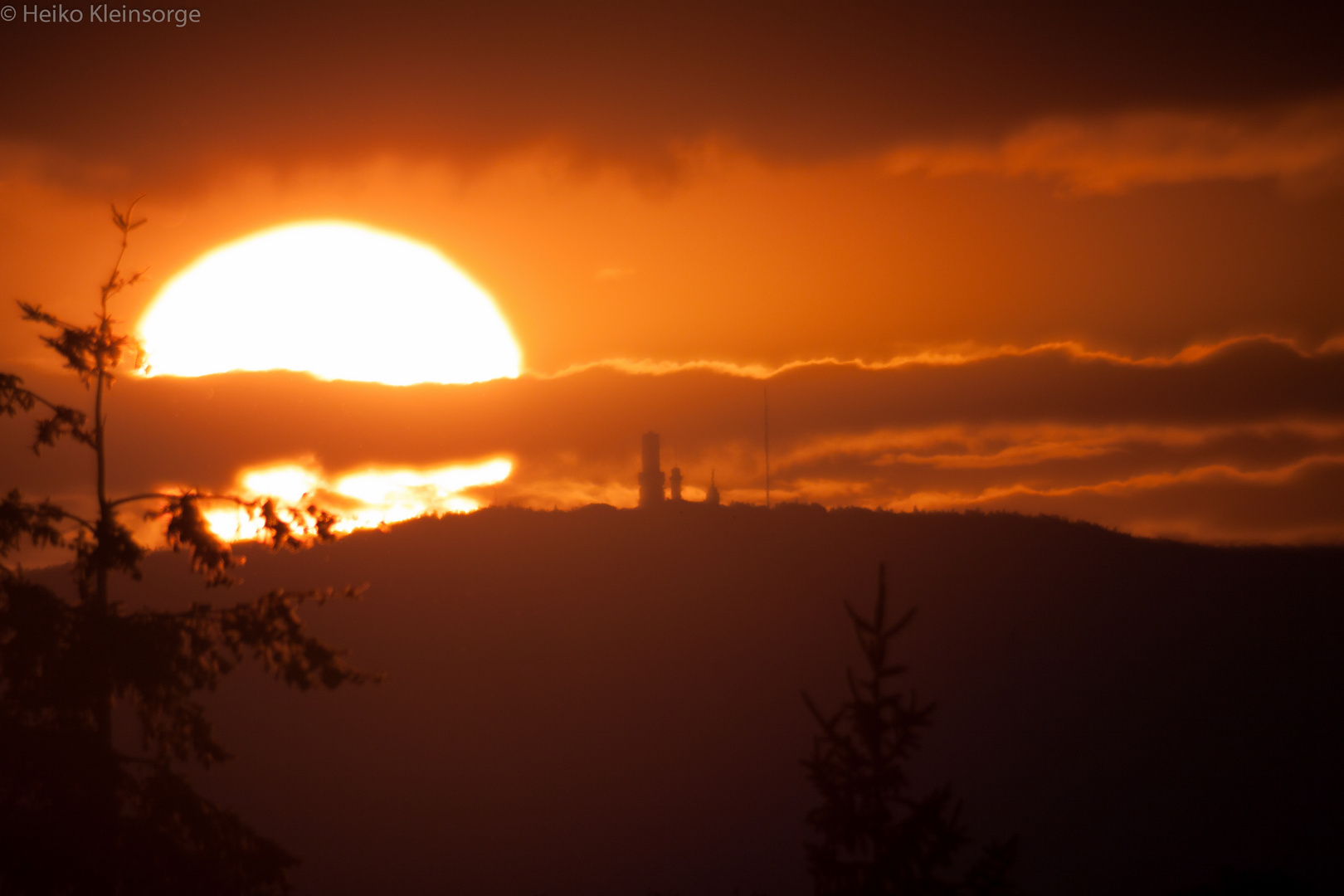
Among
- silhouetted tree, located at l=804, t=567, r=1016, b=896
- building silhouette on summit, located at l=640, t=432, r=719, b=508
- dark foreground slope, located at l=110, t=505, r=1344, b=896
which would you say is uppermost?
building silhouette on summit, located at l=640, t=432, r=719, b=508

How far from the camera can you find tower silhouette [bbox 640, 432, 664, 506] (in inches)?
2694

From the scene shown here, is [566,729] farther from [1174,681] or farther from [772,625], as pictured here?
[1174,681]

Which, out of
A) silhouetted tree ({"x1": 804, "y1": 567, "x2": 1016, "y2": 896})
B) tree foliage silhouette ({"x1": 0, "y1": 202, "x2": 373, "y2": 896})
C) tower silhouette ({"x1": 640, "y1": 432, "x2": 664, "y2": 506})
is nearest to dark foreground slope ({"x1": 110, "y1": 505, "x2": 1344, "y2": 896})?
tower silhouette ({"x1": 640, "y1": 432, "x2": 664, "y2": 506})

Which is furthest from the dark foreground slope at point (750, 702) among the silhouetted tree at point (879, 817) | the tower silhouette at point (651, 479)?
the silhouetted tree at point (879, 817)

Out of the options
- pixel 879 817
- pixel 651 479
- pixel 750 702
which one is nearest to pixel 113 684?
pixel 879 817

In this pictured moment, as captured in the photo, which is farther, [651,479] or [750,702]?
[651,479]

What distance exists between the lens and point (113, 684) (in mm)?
12648

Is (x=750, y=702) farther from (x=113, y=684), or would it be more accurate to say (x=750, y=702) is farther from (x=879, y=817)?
(x=879, y=817)

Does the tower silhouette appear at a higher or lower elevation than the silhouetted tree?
higher

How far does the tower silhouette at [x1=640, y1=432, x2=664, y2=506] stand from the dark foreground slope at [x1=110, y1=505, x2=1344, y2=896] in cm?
169

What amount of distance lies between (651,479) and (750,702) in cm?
1852

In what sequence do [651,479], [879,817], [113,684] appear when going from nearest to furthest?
[879,817]
[113,684]
[651,479]

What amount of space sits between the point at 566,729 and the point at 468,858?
368 inches

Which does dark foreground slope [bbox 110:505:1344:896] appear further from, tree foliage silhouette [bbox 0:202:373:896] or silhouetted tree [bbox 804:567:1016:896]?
silhouetted tree [bbox 804:567:1016:896]
